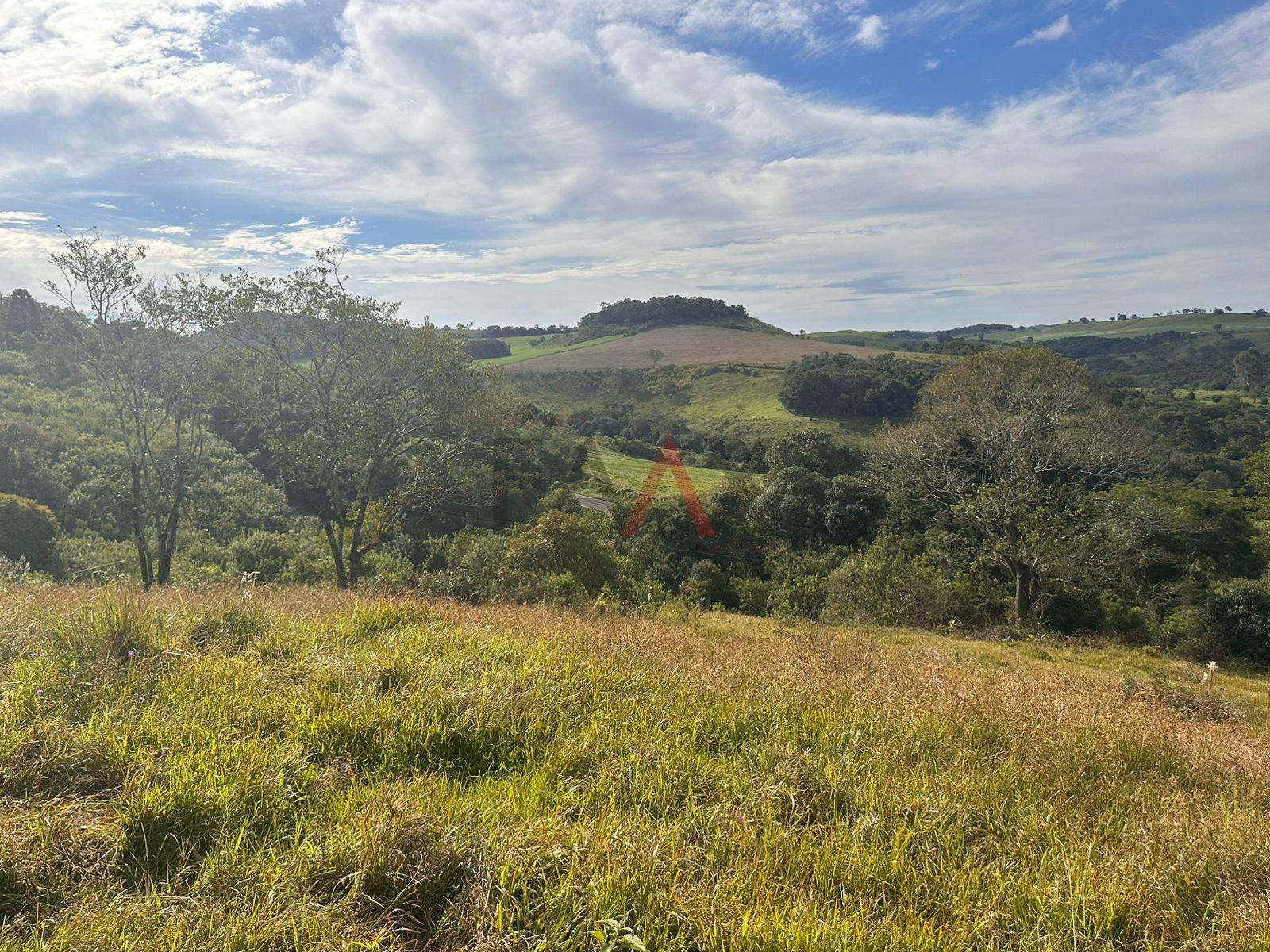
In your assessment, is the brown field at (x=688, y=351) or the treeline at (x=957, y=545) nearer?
the treeline at (x=957, y=545)

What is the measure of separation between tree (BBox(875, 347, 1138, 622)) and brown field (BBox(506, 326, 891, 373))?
133 feet

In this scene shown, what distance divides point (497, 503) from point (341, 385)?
43.1 ft

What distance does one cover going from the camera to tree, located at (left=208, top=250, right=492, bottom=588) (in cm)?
1730

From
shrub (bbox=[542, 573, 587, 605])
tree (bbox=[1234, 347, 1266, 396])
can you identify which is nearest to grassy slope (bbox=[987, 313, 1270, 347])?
tree (bbox=[1234, 347, 1266, 396])

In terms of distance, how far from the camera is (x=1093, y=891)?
2371 mm

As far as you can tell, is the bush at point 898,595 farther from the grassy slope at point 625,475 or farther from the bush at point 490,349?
the bush at point 490,349

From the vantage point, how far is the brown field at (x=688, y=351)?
8000cm

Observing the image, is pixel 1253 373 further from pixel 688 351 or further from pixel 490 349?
pixel 490 349

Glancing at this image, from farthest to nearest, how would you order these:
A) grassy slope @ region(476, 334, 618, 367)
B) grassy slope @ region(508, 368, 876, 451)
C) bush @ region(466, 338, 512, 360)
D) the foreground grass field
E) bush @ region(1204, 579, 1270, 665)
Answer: grassy slope @ region(476, 334, 618, 367), bush @ region(466, 338, 512, 360), grassy slope @ region(508, 368, 876, 451), bush @ region(1204, 579, 1270, 665), the foreground grass field

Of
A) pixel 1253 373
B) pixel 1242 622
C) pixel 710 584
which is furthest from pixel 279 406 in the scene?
pixel 1253 373

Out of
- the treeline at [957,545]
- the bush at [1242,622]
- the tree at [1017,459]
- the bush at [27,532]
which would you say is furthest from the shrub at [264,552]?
the bush at [1242,622]

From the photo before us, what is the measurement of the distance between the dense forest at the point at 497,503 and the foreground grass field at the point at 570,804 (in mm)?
5103

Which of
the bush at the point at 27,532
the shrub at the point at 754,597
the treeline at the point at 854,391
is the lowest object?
the shrub at the point at 754,597

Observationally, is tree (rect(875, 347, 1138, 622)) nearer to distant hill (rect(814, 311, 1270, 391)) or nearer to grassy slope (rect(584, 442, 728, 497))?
grassy slope (rect(584, 442, 728, 497))
